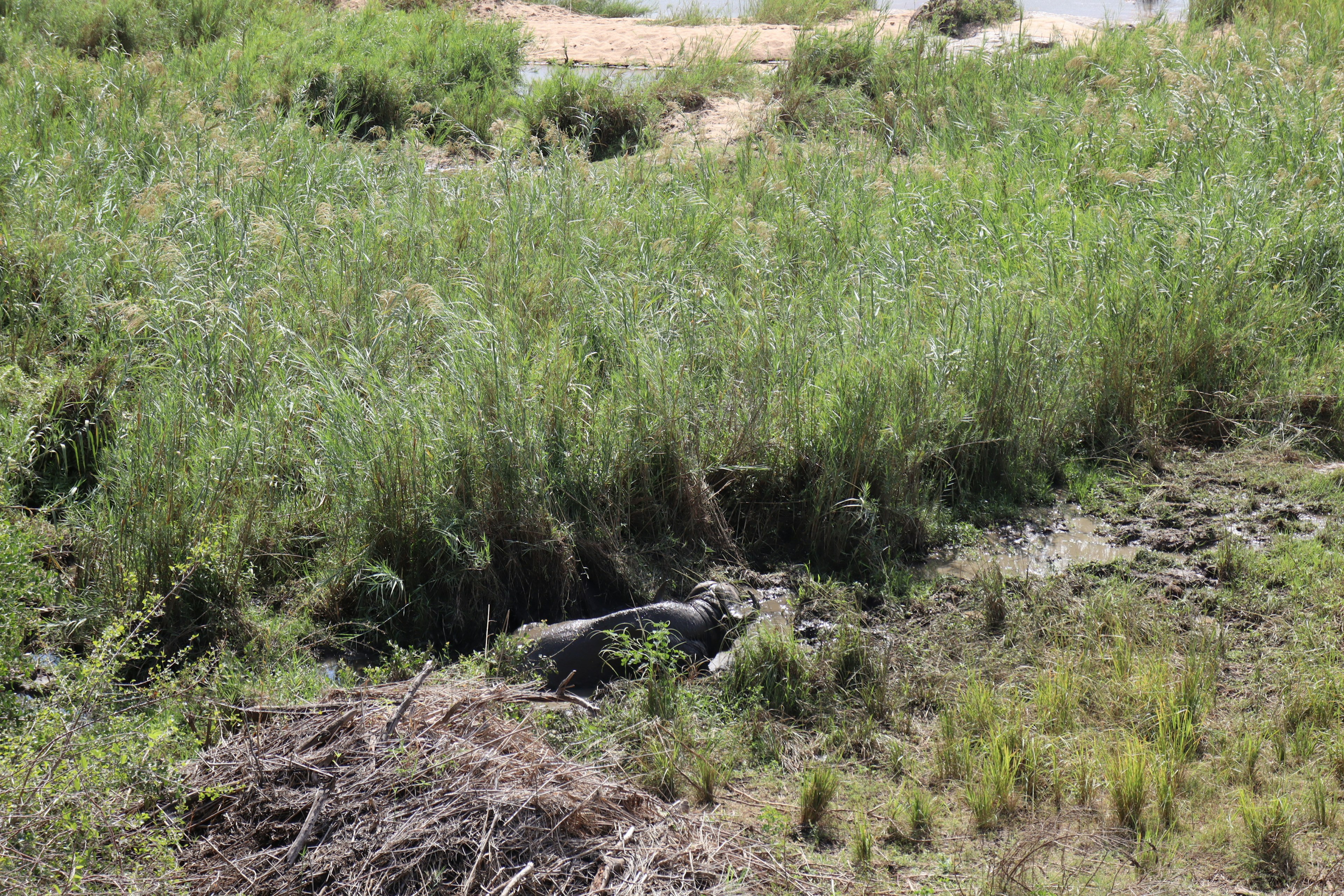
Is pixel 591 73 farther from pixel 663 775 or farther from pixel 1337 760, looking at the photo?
pixel 1337 760

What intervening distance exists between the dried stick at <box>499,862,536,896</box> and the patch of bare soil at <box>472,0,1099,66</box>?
948 cm

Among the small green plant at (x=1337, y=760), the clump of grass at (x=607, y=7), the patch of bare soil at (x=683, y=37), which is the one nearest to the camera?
the small green plant at (x=1337, y=760)

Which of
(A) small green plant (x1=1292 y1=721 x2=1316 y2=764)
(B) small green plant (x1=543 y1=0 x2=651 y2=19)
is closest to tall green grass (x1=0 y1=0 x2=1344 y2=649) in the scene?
(A) small green plant (x1=1292 y1=721 x2=1316 y2=764)

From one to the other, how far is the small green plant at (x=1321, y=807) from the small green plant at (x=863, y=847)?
1265 millimetres

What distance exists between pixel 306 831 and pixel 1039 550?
11.2 feet

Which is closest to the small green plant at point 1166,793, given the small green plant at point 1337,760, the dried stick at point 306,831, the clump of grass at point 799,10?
the small green plant at point 1337,760

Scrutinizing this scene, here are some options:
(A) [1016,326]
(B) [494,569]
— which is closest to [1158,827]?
(B) [494,569]

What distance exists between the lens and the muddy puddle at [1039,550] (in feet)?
15.5

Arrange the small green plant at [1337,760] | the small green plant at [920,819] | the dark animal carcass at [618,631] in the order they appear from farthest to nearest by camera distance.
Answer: the dark animal carcass at [618,631], the small green plant at [1337,760], the small green plant at [920,819]

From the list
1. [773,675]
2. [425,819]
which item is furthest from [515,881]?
[773,675]

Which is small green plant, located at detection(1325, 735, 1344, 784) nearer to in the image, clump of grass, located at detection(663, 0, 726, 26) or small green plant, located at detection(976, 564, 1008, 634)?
small green plant, located at detection(976, 564, 1008, 634)

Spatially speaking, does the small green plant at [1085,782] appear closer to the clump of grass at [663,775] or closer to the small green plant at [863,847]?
the small green plant at [863,847]

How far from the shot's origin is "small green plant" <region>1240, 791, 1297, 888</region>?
2898 mm

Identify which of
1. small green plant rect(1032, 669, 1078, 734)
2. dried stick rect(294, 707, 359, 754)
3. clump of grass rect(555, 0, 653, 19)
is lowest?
small green plant rect(1032, 669, 1078, 734)
